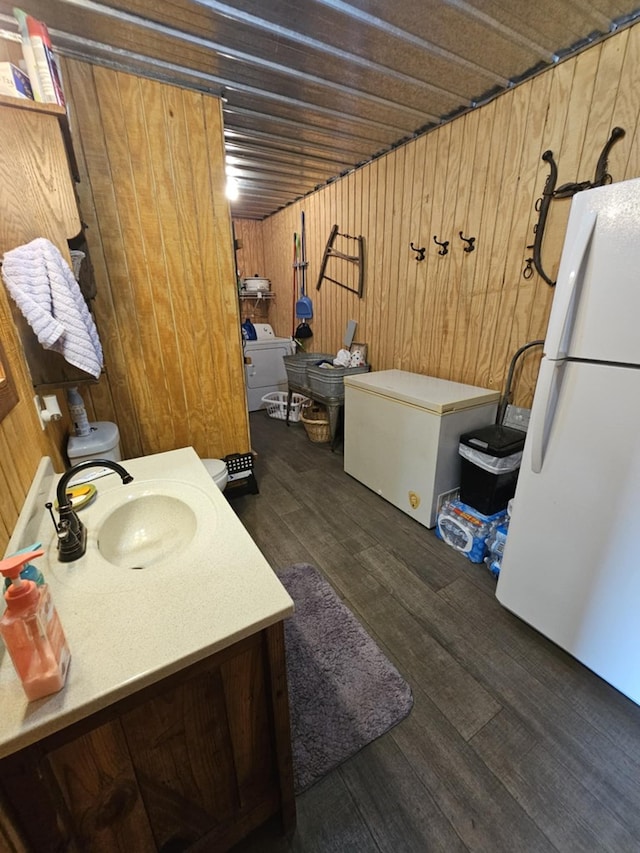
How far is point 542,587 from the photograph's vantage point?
142 cm

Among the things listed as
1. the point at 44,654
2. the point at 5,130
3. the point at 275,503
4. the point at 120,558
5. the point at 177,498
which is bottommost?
the point at 275,503

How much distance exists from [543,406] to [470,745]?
116 centimetres

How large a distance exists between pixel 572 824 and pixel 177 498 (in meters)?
1.45

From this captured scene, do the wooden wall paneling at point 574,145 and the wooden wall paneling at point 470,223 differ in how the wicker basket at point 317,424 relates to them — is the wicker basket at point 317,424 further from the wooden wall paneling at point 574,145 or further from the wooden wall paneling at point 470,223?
the wooden wall paneling at point 574,145

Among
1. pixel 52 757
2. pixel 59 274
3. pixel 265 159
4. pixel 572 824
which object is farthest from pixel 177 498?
pixel 265 159

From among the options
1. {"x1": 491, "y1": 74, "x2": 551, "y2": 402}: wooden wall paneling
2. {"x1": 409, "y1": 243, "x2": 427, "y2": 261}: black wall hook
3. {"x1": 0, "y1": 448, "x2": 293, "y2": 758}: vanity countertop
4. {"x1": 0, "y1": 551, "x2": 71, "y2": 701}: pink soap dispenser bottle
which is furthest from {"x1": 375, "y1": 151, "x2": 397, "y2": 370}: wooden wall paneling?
{"x1": 0, "y1": 551, "x2": 71, "y2": 701}: pink soap dispenser bottle

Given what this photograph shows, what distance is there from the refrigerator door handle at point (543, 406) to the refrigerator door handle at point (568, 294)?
5 cm

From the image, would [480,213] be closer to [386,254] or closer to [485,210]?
[485,210]

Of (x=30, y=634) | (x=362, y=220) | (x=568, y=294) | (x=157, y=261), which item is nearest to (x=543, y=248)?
(x=568, y=294)

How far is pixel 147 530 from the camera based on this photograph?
112 centimetres

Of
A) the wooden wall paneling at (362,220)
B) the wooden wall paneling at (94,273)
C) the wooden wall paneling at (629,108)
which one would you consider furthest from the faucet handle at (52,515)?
the wooden wall paneling at (362,220)

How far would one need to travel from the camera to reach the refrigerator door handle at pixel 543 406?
3.98 ft

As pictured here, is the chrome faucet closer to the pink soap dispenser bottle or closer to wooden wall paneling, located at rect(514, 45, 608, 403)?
the pink soap dispenser bottle

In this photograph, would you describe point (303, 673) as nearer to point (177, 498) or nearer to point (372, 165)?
point (177, 498)
